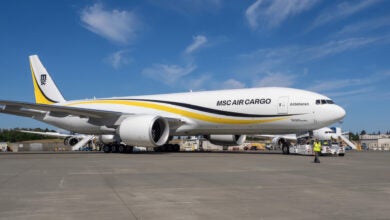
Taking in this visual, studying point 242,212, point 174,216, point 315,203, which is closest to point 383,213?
point 315,203

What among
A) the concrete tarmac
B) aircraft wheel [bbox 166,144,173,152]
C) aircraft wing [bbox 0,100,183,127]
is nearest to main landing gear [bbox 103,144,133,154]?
aircraft wing [bbox 0,100,183,127]

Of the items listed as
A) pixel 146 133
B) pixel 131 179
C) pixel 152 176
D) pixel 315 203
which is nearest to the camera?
pixel 315 203

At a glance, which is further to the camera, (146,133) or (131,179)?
(146,133)

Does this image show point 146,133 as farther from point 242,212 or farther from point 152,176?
point 242,212

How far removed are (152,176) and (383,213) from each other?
6431 mm

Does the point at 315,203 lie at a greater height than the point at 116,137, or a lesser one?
lesser

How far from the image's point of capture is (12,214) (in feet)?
18.1

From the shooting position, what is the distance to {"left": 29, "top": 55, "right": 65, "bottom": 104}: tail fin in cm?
3353

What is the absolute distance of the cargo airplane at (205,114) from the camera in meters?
21.5

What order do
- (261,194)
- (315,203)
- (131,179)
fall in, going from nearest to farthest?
(315,203), (261,194), (131,179)

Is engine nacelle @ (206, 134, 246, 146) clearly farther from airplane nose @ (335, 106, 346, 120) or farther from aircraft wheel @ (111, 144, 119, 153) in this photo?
airplane nose @ (335, 106, 346, 120)

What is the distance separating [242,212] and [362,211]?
178 centimetres

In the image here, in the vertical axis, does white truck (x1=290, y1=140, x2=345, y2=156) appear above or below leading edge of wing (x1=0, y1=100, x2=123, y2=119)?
below

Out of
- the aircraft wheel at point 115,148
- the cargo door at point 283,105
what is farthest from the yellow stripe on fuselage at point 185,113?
the aircraft wheel at point 115,148
